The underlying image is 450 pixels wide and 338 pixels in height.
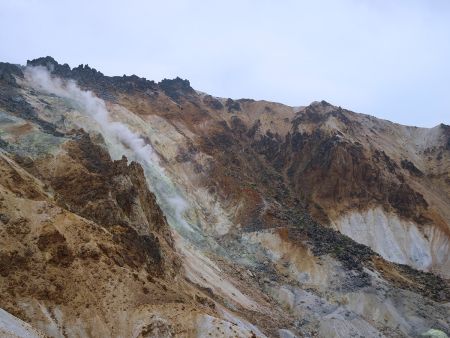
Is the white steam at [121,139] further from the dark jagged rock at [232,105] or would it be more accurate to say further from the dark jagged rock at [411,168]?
the dark jagged rock at [411,168]

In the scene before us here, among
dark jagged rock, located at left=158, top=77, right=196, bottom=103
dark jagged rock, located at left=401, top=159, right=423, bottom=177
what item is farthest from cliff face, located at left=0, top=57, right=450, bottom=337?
dark jagged rock, located at left=158, top=77, right=196, bottom=103

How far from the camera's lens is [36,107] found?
54.5 metres

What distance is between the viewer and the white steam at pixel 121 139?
51969 millimetres

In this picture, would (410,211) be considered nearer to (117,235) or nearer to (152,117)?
(152,117)

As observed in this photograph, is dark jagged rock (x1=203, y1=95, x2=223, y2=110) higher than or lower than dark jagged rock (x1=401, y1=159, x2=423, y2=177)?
higher

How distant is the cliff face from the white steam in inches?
→ 11.0

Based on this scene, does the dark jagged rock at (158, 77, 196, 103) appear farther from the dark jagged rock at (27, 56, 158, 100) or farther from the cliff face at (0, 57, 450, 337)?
the dark jagged rock at (27, 56, 158, 100)

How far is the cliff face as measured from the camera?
72.1 feet

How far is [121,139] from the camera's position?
196 ft

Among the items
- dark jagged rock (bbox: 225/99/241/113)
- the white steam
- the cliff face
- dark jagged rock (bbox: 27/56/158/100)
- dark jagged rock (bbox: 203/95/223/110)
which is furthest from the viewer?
dark jagged rock (bbox: 225/99/241/113)

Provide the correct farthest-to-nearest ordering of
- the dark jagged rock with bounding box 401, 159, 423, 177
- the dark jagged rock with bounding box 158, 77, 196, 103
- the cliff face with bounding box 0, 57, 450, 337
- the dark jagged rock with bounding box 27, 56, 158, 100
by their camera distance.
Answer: the dark jagged rock with bounding box 158, 77, 196, 103, the dark jagged rock with bounding box 401, 159, 423, 177, the dark jagged rock with bounding box 27, 56, 158, 100, the cliff face with bounding box 0, 57, 450, 337

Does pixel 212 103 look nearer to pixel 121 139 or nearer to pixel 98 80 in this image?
A: pixel 98 80

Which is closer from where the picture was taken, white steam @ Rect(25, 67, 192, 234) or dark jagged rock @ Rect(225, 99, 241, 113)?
white steam @ Rect(25, 67, 192, 234)

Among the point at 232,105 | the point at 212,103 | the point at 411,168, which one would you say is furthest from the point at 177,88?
the point at 411,168
